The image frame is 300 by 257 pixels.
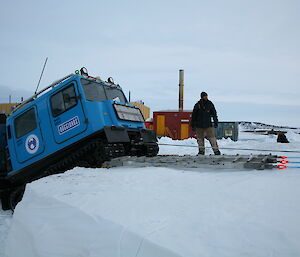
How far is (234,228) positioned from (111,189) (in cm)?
192

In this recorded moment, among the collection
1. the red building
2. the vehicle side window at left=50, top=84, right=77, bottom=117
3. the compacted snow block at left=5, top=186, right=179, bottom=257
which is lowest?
the red building

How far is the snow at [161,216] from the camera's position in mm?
2115

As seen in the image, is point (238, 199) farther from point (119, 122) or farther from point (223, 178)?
point (119, 122)

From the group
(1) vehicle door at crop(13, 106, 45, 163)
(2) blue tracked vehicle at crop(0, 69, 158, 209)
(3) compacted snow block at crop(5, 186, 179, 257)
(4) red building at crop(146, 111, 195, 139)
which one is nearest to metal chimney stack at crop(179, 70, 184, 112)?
(4) red building at crop(146, 111, 195, 139)

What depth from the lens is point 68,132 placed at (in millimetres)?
5891

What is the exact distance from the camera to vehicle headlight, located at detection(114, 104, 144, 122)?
20.2 ft

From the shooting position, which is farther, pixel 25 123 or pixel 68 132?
pixel 25 123

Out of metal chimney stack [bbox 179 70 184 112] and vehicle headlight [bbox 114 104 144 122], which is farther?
metal chimney stack [bbox 179 70 184 112]

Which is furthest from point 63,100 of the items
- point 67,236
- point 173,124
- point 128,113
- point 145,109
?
point 145,109

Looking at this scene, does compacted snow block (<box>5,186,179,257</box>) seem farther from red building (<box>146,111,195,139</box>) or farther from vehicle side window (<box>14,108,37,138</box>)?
red building (<box>146,111,195,139</box>)

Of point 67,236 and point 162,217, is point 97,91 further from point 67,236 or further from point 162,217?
point 162,217

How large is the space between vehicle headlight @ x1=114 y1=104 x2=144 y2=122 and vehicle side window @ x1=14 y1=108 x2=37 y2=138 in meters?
2.10

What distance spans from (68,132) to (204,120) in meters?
3.92

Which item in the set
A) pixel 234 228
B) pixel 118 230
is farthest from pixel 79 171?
pixel 234 228
